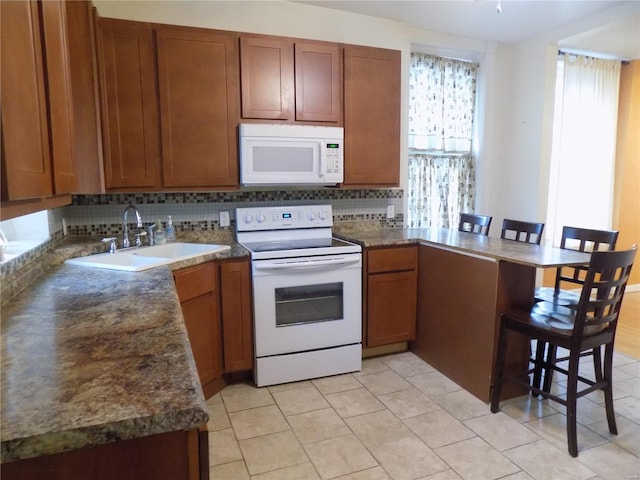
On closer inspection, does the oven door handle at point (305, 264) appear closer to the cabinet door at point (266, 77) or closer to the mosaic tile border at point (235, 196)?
the mosaic tile border at point (235, 196)

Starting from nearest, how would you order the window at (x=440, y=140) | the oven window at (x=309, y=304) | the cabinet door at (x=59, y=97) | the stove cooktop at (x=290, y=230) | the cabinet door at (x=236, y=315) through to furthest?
the cabinet door at (x=59, y=97), the cabinet door at (x=236, y=315), the oven window at (x=309, y=304), the stove cooktop at (x=290, y=230), the window at (x=440, y=140)

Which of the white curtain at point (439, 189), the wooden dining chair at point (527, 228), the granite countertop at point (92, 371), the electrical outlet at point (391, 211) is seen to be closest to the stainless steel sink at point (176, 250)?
the granite countertop at point (92, 371)

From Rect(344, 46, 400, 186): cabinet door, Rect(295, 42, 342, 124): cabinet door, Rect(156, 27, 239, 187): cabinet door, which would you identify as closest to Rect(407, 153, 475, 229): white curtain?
Rect(344, 46, 400, 186): cabinet door

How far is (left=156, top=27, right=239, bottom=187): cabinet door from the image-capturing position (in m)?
2.63

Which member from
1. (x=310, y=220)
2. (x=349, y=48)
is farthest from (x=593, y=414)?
(x=349, y=48)

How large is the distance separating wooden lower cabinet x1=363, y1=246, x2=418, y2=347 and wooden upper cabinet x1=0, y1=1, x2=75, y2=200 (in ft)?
6.58

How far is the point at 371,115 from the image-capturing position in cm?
314

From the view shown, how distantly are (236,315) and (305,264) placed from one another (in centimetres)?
54

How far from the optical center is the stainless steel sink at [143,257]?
2.11m

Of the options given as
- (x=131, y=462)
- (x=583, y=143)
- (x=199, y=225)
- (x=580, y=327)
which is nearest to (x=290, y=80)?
(x=199, y=225)

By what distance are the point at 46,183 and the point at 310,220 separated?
2083 millimetres

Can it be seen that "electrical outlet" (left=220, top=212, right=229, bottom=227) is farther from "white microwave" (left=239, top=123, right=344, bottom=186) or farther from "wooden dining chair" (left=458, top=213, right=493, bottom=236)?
"wooden dining chair" (left=458, top=213, right=493, bottom=236)

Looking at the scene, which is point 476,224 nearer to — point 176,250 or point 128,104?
point 176,250

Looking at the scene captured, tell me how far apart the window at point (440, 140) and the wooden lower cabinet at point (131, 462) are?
3.20m
